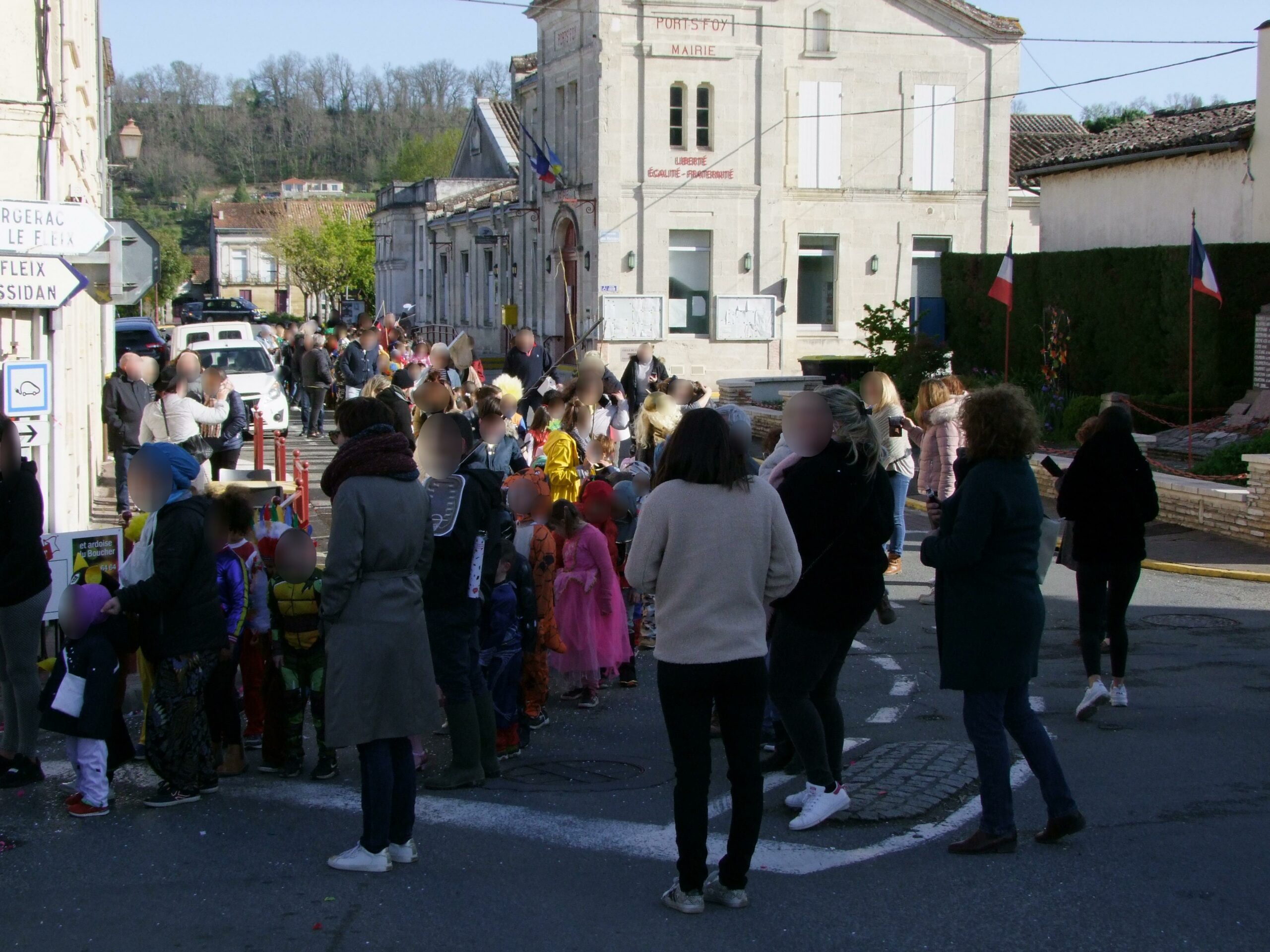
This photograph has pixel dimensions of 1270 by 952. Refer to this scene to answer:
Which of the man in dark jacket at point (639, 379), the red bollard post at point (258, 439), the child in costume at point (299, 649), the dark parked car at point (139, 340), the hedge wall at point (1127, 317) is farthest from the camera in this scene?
the dark parked car at point (139, 340)

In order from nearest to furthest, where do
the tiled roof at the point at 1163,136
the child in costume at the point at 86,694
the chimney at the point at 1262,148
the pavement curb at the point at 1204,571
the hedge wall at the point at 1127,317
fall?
the child in costume at the point at 86,694, the pavement curb at the point at 1204,571, the hedge wall at the point at 1127,317, the chimney at the point at 1262,148, the tiled roof at the point at 1163,136

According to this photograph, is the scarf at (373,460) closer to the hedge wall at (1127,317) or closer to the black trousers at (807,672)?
the black trousers at (807,672)

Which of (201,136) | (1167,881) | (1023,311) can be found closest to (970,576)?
(1167,881)

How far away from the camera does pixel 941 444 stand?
11000 millimetres

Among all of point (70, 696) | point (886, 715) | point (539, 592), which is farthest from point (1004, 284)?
point (70, 696)

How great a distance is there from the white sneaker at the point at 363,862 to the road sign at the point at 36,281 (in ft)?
18.6

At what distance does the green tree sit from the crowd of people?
7432 cm

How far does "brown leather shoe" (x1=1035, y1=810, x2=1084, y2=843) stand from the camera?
549 cm

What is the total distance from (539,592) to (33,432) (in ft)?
14.6

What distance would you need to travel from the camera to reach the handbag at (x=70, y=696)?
19.0 ft

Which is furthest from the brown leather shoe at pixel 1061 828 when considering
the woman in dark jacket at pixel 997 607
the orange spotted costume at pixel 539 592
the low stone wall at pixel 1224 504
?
the low stone wall at pixel 1224 504

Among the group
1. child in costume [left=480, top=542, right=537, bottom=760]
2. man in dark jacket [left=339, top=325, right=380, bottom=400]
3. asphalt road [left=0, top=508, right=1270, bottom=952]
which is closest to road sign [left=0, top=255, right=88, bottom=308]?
asphalt road [left=0, top=508, right=1270, bottom=952]

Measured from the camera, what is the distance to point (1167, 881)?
16.9ft

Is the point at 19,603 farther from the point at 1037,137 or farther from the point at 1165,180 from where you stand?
the point at 1037,137
